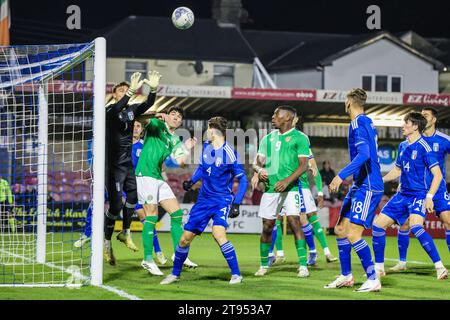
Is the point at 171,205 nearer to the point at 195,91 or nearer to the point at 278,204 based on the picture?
the point at 278,204

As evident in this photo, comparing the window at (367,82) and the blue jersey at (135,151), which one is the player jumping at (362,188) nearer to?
the blue jersey at (135,151)

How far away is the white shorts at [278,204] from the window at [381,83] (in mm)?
34188

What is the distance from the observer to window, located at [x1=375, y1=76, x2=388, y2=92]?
4434 centimetres

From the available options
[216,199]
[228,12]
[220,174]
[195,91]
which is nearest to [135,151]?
[220,174]

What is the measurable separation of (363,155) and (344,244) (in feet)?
3.80

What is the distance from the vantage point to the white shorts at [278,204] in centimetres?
1098

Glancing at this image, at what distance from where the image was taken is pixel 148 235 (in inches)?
428

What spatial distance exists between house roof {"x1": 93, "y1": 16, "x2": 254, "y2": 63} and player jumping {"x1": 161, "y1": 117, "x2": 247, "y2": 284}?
1370 inches

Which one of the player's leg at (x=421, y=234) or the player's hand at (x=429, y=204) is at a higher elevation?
the player's hand at (x=429, y=204)

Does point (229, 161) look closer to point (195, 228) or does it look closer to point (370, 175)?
point (195, 228)

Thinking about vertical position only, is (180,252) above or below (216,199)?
below

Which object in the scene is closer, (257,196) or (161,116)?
(161,116)

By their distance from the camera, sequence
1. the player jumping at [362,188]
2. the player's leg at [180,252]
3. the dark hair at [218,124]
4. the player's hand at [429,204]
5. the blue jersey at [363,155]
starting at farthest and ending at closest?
the player's hand at [429,204] < the dark hair at [218,124] < the player's leg at [180,252] < the player jumping at [362,188] < the blue jersey at [363,155]

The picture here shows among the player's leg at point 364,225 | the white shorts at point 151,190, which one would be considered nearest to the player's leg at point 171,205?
the white shorts at point 151,190
